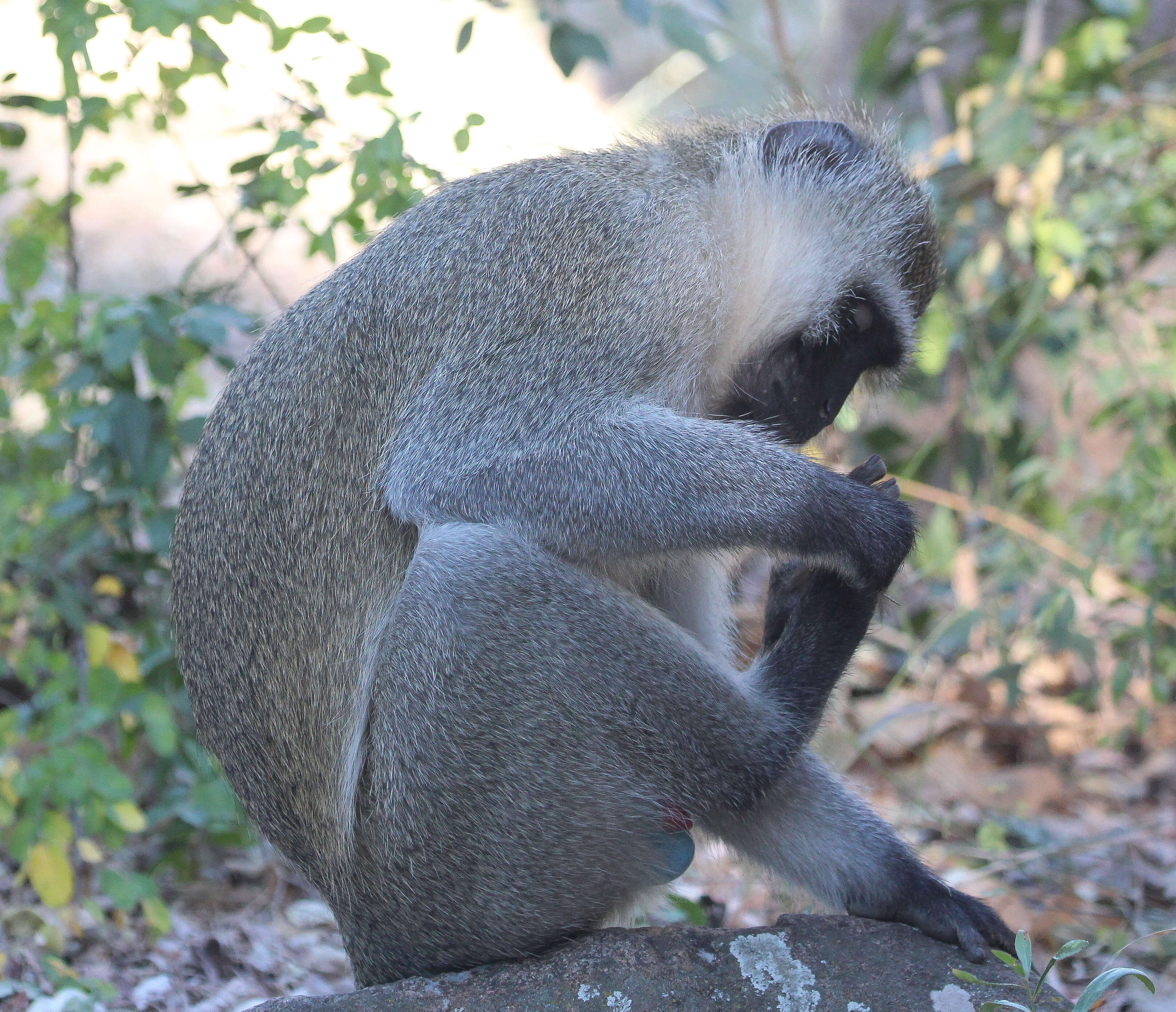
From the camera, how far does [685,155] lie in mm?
3088

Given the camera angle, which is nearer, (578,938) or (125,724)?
(578,938)

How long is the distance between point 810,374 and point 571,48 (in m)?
1.87

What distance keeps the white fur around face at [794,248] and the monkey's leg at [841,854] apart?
3.28ft

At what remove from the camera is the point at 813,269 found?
118 inches

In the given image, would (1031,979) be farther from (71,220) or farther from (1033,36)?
(1033,36)

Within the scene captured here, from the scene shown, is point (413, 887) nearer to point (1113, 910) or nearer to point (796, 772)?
point (796, 772)

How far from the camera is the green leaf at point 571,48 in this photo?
4.27 m

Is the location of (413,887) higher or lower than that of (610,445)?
lower

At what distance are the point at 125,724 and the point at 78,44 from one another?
6.47 ft

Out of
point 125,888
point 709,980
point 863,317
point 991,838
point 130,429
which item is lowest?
point 991,838

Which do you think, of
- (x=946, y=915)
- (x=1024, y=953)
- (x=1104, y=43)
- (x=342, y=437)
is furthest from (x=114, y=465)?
(x=1104, y=43)

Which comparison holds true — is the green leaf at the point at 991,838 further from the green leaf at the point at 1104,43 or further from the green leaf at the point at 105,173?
the green leaf at the point at 105,173

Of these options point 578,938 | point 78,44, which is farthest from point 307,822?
point 78,44

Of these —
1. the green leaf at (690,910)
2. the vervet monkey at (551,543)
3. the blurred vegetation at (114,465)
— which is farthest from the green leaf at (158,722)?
the green leaf at (690,910)
